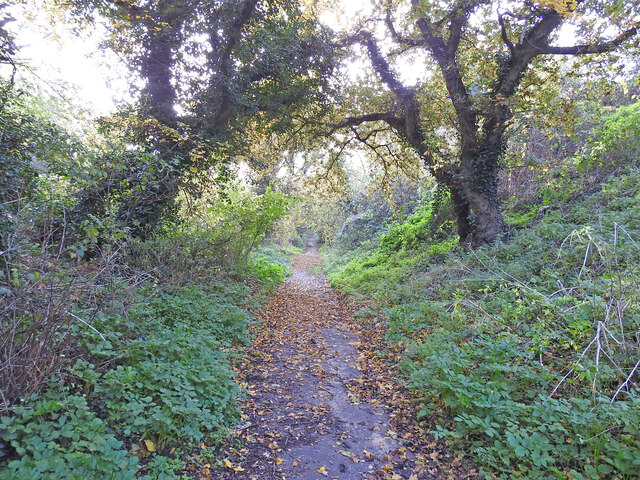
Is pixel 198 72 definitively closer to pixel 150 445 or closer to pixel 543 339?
pixel 150 445

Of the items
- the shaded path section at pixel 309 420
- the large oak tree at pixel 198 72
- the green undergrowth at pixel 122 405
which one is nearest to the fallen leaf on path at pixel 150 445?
the green undergrowth at pixel 122 405

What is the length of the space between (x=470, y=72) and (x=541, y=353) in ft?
31.0

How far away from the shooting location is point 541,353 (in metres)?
3.83

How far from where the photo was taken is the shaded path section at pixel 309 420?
116 inches

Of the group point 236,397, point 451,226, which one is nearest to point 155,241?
point 236,397

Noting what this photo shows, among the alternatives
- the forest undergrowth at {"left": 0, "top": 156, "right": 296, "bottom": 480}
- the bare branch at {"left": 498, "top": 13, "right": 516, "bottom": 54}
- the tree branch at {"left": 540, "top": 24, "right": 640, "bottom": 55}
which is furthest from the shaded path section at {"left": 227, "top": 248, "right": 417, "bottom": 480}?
the tree branch at {"left": 540, "top": 24, "right": 640, "bottom": 55}

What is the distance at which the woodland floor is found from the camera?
2.93 meters

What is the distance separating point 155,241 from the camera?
7.23m

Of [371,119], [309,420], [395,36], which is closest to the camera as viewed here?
[309,420]

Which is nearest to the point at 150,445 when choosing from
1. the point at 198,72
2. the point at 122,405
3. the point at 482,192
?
the point at 122,405

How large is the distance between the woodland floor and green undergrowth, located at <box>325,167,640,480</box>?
29 cm

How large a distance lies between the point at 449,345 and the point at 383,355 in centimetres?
128

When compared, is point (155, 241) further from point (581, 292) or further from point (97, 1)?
point (581, 292)

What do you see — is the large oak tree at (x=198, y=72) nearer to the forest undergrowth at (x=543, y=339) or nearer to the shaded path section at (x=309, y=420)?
the shaded path section at (x=309, y=420)
